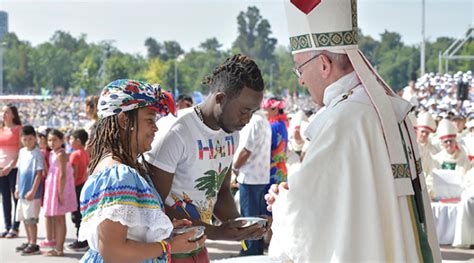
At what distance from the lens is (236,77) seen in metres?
3.75

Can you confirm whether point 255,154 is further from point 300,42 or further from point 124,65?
point 124,65

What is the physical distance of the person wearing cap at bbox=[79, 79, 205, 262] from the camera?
2754 mm

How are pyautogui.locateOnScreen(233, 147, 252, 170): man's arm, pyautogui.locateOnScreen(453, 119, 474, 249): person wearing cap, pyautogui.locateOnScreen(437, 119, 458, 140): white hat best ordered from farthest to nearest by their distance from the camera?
pyautogui.locateOnScreen(437, 119, 458, 140): white hat < pyautogui.locateOnScreen(453, 119, 474, 249): person wearing cap < pyautogui.locateOnScreen(233, 147, 252, 170): man's arm

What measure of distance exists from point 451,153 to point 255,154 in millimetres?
3264

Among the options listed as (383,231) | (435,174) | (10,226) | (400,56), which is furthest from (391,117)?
(400,56)

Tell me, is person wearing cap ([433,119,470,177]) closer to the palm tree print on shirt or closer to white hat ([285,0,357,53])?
the palm tree print on shirt

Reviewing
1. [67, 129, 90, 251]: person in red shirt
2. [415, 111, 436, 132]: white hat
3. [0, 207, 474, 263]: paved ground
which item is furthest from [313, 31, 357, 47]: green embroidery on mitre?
[415, 111, 436, 132]: white hat

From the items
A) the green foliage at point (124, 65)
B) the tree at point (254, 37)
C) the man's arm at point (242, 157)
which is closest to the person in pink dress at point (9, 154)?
the man's arm at point (242, 157)

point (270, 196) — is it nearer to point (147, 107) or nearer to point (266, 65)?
point (147, 107)

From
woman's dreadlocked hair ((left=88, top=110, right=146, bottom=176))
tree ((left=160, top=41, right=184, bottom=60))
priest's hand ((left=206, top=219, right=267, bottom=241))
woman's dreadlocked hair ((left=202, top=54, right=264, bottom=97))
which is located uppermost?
tree ((left=160, top=41, right=184, bottom=60))

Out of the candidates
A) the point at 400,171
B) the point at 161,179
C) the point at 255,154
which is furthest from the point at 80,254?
the point at 400,171

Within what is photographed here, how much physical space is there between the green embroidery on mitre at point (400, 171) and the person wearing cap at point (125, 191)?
2.93 feet

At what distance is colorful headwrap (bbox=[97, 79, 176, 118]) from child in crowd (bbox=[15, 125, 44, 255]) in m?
6.01

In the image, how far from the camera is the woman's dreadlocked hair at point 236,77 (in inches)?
147
